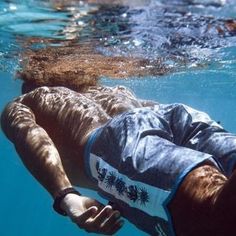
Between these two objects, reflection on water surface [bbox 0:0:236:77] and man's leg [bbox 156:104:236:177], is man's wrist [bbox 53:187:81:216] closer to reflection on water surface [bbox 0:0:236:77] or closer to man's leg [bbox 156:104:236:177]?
man's leg [bbox 156:104:236:177]

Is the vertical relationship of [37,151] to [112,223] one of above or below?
above

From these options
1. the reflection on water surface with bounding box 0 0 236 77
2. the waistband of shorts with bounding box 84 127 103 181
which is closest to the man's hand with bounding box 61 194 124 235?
the waistband of shorts with bounding box 84 127 103 181

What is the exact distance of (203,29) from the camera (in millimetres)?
10789

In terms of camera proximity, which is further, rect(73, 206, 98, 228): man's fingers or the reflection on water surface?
the reflection on water surface

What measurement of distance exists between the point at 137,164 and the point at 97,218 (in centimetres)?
Result: 58

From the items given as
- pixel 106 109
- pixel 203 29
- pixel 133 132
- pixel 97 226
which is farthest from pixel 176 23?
pixel 97 226

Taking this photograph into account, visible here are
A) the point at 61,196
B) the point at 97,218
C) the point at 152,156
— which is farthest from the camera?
the point at 61,196

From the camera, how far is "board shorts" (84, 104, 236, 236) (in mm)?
3031

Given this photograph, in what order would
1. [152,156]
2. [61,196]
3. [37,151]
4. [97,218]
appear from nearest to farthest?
1. [97,218]
2. [152,156]
3. [61,196]
4. [37,151]

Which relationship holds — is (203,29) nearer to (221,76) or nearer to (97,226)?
(97,226)

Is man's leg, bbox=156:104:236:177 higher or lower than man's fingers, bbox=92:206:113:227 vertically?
higher

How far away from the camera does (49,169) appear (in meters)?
3.83

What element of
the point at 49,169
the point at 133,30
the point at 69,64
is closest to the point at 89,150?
the point at 49,169

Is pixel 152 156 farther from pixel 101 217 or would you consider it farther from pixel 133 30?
pixel 133 30
